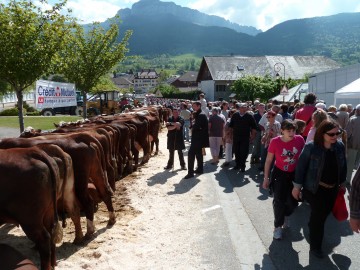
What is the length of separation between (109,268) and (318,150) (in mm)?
3086

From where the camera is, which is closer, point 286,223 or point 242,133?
point 286,223

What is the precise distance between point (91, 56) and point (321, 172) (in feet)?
51.4

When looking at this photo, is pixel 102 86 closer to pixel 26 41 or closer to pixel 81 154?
pixel 26 41

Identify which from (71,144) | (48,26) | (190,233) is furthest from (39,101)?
(190,233)

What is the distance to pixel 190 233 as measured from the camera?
6109 millimetres

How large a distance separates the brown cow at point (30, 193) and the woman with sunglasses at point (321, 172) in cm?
321

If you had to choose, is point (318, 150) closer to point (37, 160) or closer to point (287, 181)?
point (287, 181)

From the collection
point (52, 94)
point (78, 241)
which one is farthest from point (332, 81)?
point (78, 241)

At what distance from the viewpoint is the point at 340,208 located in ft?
16.5

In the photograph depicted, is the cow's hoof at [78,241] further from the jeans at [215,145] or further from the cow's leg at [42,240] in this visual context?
the jeans at [215,145]

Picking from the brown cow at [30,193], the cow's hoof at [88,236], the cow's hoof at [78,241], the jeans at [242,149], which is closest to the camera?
the brown cow at [30,193]

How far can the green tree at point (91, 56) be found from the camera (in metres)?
18.4

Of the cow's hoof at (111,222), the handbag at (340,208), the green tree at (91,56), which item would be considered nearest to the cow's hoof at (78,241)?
the cow's hoof at (111,222)

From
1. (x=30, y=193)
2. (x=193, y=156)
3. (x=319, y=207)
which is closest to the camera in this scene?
(x=30, y=193)
